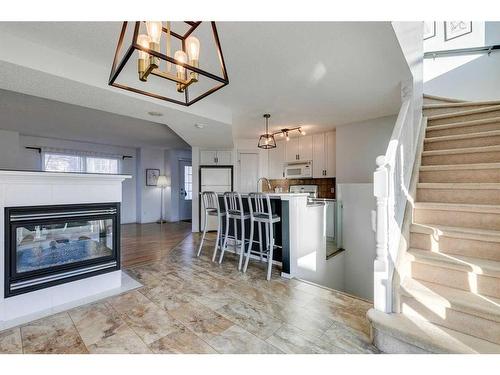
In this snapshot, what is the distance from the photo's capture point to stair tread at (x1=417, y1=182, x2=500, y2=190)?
6.10 feet

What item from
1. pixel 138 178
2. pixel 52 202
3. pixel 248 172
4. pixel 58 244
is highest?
pixel 248 172

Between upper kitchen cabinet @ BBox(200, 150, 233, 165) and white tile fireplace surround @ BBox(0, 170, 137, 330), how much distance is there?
12.0 feet

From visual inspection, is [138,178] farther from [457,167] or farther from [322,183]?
[457,167]

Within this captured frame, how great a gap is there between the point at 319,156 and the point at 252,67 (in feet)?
11.1

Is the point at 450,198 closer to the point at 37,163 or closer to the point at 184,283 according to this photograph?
the point at 184,283

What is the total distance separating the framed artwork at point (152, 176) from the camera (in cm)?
762

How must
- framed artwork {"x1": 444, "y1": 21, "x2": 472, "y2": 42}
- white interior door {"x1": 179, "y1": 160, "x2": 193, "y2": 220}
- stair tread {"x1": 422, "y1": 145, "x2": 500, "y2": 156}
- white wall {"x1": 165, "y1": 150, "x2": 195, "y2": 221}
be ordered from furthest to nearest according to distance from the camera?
white interior door {"x1": 179, "y1": 160, "x2": 193, "y2": 220}
white wall {"x1": 165, "y1": 150, "x2": 195, "y2": 221}
framed artwork {"x1": 444, "y1": 21, "x2": 472, "y2": 42}
stair tread {"x1": 422, "y1": 145, "x2": 500, "y2": 156}

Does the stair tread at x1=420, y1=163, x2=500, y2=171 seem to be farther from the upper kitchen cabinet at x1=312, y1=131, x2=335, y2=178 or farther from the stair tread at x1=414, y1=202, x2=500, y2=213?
the upper kitchen cabinet at x1=312, y1=131, x2=335, y2=178

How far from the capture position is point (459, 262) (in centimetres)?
153

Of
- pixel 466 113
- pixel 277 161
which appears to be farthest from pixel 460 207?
pixel 277 161

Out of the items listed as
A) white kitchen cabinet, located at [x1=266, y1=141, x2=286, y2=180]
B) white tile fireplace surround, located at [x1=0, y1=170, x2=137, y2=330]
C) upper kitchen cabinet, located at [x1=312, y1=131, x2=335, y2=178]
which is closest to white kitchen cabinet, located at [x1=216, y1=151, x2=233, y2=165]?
white kitchen cabinet, located at [x1=266, y1=141, x2=286, y2=180]

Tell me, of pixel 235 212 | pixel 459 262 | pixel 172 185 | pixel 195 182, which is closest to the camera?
pixel 459 262

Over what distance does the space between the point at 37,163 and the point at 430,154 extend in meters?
8.15
